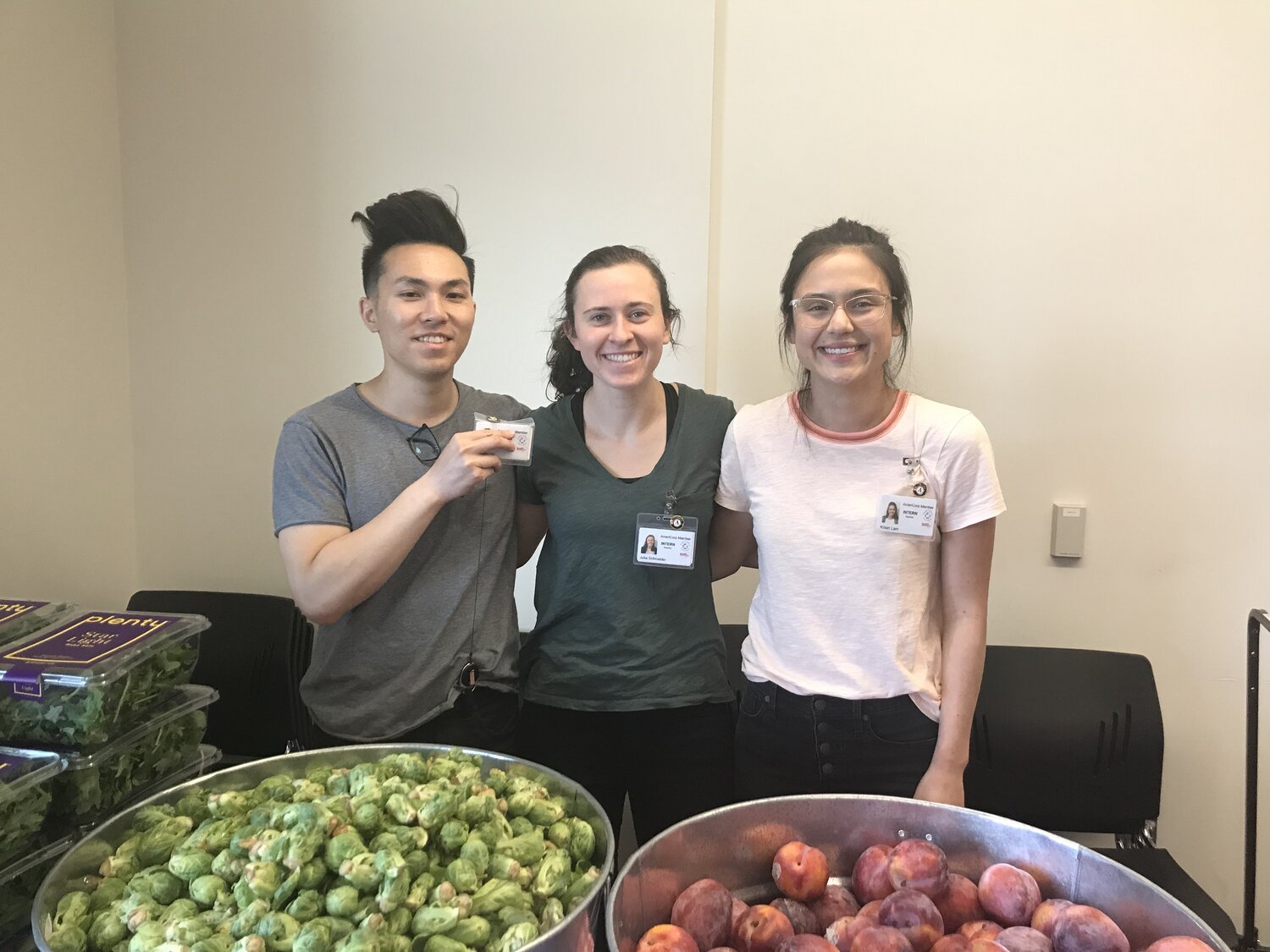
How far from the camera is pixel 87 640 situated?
114cm

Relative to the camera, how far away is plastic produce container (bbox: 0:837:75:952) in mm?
953

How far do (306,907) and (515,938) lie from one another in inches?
9.3

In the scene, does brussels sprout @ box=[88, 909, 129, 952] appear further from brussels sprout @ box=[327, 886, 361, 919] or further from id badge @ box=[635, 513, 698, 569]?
id badge @ box=[635, 513, 698, 569]

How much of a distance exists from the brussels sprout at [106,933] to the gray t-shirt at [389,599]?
1.91ft

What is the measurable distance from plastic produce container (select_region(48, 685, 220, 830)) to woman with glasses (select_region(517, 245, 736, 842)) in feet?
1.98

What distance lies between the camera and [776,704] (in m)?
1.44

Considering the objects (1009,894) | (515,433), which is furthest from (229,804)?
(1009,894)

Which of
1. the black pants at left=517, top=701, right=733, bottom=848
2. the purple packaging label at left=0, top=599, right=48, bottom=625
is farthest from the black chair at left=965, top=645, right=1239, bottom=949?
the purple packaging label at left=0, top=599, right=48, bottom=625

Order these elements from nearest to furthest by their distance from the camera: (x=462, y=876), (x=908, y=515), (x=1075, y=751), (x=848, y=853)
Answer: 1. (x=462, y=876)
2. (x=848, y=853)
3. (x=908, y=515)
4. (x=1075, y=751)

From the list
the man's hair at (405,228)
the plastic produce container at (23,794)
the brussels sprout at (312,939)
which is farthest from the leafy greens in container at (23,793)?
the man's hair at (405,228)

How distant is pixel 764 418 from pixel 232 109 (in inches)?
80.4

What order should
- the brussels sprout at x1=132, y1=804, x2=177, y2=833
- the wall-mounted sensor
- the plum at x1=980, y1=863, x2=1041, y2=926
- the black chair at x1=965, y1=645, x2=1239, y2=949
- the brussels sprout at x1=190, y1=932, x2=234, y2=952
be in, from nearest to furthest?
the brussels sprout at x1=190, y1=932, x2=234, y2=952, the plum at x1=980, y1=863, x2=1041, y2=926, the brussels sprout at x1=132, y1=804, x2=177, y2=833, the black chair at x1=965, y1=645, x2=1239, y2=949, the wall-mounted sensor

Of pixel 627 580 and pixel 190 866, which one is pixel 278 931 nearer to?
pixel 190 866

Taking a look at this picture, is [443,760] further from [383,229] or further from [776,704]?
[383,229]
